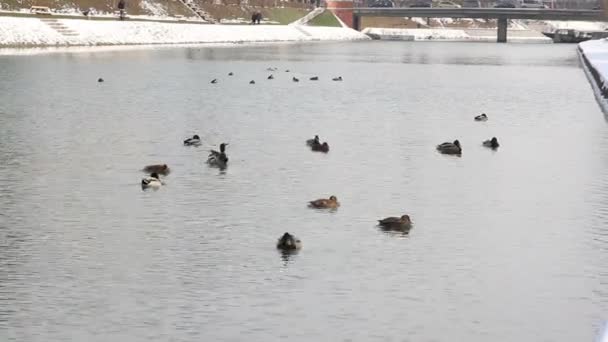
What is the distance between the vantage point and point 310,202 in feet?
89.0

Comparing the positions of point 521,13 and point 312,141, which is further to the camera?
point 521,13

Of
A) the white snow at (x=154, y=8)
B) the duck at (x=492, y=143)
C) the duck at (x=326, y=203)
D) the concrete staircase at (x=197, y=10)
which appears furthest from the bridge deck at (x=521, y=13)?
the duck at (x=326, y=203)

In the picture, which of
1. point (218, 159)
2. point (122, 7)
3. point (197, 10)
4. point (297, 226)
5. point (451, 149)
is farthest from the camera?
point (197, 10)

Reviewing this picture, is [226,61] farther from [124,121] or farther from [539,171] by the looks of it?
[539,171]

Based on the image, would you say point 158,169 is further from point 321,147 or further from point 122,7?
point 122,7

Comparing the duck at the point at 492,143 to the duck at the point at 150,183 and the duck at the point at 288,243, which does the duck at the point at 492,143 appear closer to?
the duck at the point at 150,183

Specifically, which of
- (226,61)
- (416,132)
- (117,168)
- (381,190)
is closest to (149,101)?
(416,132)

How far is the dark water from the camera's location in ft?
57.6

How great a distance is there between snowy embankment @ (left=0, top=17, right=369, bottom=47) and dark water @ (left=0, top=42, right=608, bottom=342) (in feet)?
176

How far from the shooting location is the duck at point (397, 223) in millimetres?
24281

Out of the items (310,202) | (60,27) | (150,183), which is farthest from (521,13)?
(310,202)

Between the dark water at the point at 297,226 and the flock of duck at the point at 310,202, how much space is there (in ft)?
0.87

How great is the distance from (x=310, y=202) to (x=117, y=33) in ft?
323

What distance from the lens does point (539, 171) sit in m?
33.0
